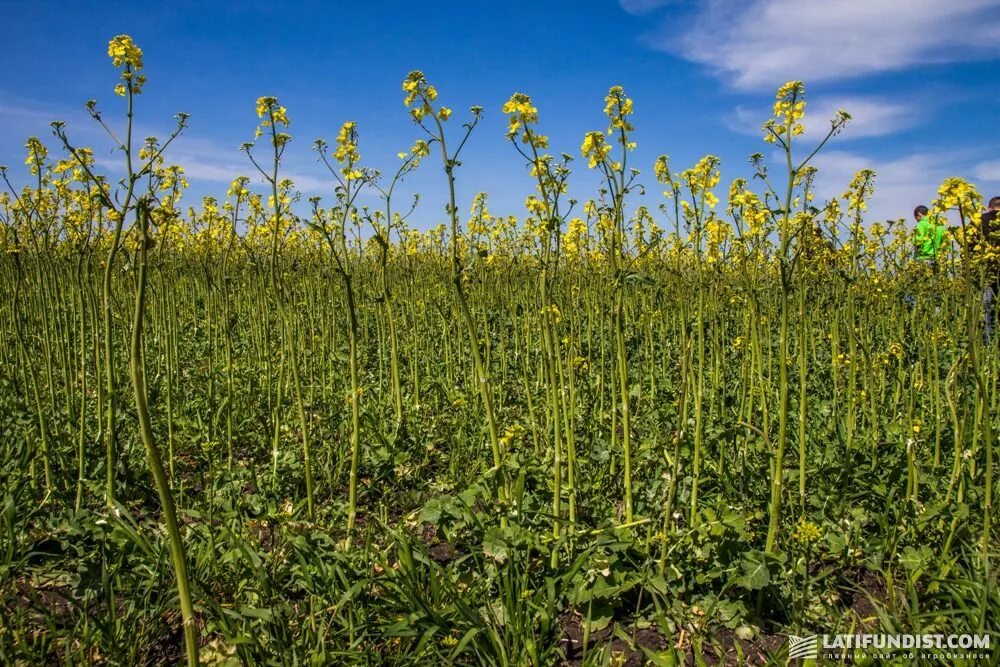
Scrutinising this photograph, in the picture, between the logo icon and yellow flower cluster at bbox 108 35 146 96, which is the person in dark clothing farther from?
yellow flower cluster at bbox 108 35 146 96

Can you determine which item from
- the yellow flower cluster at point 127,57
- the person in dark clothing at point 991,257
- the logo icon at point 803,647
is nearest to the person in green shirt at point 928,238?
the person in dark clothing at point 991,257

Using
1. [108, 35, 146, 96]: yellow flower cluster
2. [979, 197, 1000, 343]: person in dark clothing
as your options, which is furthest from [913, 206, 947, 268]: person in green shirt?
[108, 35, 146, 96]: yellow flower cluster

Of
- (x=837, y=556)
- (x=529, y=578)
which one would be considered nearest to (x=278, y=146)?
(x=529, y=578)

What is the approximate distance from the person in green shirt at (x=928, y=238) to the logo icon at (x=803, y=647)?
1944 millimetres

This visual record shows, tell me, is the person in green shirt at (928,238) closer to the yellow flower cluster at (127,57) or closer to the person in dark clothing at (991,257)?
the person in dark clothing at (991,257)

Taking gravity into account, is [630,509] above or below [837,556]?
above

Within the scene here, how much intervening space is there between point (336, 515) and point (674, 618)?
1.76 m

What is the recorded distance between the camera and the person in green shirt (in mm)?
2916

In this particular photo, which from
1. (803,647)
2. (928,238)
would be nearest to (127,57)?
(803,647)

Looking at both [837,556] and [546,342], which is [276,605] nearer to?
[546,342]

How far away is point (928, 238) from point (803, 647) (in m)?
4.38

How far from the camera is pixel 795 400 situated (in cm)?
524

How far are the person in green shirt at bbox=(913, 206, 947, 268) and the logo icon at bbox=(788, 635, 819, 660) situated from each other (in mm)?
1944

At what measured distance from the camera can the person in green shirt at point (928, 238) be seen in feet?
9.57
